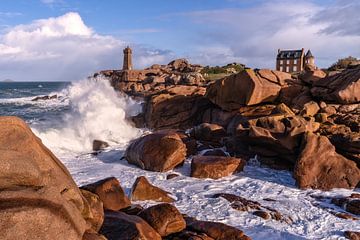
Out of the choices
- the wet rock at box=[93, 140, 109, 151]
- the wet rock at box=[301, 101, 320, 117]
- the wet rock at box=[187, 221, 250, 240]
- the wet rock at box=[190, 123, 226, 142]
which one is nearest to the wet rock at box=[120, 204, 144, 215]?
the wet rock at box=[187, 221, 250, 240]

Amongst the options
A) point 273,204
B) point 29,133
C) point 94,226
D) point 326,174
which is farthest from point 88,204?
point 326,174

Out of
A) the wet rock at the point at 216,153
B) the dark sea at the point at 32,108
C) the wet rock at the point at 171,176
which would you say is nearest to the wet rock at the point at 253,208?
the wet rock at the point at 171,176

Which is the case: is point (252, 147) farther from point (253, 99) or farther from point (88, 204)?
point (88, 204)

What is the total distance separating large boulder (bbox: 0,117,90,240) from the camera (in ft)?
13.5

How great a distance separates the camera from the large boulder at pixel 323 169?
10.5m

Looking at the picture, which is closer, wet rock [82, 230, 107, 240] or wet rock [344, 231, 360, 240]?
wet rock [82, 230, 107, 240]

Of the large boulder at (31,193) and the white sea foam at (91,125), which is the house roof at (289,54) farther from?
the large boulder at (31,193)

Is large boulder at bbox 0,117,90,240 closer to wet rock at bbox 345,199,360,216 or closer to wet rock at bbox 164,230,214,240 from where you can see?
wet rock at bbox 164,230,214,240

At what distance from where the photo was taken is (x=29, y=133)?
540 cm

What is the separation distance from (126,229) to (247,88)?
1196cm

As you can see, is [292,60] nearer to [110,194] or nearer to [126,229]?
[110,194]

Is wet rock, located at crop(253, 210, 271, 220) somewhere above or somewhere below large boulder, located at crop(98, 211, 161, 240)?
below

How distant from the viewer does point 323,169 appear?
10820 mm

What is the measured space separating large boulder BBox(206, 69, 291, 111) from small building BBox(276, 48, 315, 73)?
117ft
